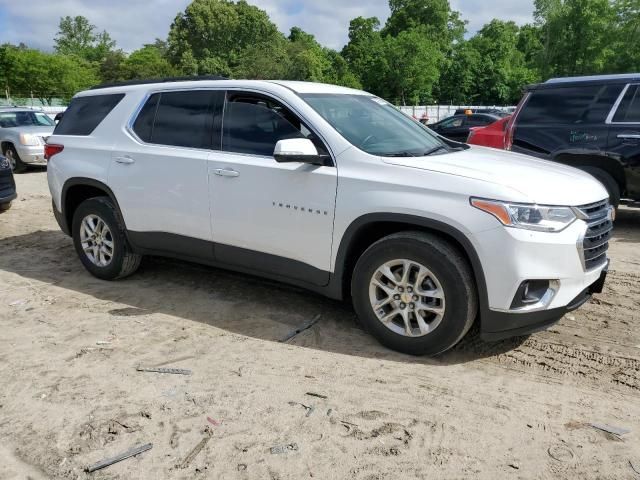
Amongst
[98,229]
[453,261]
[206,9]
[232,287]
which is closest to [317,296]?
[232,287]

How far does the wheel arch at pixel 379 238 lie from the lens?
3389 mm

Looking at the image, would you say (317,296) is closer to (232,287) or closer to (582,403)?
(232,287)

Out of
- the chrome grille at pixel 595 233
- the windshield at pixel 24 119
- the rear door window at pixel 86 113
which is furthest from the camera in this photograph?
the windshield at pixel 24 119

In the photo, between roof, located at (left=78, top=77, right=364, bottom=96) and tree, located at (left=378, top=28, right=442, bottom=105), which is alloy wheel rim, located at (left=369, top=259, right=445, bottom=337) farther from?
tree, located at (left=378, top=28, right=442, bottom=105)

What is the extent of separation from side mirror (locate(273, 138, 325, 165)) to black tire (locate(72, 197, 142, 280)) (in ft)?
6.86

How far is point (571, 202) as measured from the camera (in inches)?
135

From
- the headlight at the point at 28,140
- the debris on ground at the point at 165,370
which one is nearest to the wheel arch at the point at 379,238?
the debris on ground at the point at 165,370

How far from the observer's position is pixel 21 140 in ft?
44.9

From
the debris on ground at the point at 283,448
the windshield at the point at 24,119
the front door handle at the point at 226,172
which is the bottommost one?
the debris on ground at the point at 283,448

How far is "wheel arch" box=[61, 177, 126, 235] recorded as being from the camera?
17.1ft

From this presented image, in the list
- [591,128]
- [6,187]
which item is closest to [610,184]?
[591,128]

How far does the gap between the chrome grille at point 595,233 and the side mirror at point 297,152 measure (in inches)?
68.2

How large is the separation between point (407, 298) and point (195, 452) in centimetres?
162

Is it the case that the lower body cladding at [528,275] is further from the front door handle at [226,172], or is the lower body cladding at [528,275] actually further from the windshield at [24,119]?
the windshield at [24,119]
